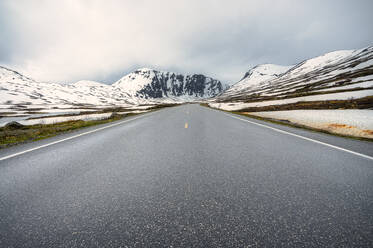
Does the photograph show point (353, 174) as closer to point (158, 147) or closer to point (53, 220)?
point (158, 147)

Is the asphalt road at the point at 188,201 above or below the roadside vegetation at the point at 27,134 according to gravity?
above

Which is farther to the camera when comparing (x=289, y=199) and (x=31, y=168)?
(x=31, y=168)

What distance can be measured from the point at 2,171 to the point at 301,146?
8.85 metres

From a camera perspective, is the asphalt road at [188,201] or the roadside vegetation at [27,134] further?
the roadside vegetation at [27,134]

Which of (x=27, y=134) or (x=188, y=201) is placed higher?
(x=188, y=201)

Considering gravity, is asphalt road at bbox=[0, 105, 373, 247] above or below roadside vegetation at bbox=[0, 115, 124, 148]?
above

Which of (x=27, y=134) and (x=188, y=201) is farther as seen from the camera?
(x=27, y=134)

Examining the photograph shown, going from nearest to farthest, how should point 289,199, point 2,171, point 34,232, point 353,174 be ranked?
point 34,232 < point 289,199 < point 353,174 < point 2,171

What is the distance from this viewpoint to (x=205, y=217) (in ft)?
6.95

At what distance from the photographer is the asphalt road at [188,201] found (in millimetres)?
1813

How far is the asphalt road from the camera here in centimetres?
181

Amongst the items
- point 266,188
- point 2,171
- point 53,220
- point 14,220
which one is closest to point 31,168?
point 2,171

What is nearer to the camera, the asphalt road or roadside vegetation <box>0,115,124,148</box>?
the asphalt road

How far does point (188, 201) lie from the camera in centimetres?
248
